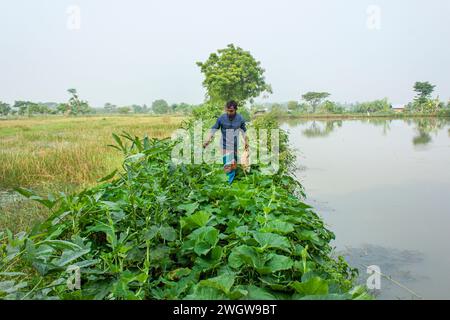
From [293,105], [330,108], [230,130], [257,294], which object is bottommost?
[257,294]

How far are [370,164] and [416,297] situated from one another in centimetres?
766

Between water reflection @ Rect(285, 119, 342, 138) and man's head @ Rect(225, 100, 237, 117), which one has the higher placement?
man's head @ Rect(225, 100, 237, 117)

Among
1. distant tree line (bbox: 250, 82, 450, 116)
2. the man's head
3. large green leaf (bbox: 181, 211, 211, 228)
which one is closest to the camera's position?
large green leaf (bbox: 181, 211, 211, 228)

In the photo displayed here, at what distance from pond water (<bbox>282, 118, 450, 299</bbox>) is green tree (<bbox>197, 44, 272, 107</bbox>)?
737 inches

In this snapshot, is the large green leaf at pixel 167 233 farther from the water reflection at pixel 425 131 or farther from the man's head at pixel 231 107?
the water reflection at pixel 425 131

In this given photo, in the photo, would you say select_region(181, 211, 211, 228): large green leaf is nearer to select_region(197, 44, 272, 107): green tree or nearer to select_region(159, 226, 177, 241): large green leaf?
select_region(159, 226, 177, 241): large green leaf

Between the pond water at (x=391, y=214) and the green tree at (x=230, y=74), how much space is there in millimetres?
18718

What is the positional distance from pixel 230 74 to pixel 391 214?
79.3ft

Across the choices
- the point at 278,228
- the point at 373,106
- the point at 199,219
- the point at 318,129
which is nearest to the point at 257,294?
the point at 278,228

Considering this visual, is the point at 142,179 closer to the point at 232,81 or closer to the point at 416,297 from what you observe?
the point at 416,297

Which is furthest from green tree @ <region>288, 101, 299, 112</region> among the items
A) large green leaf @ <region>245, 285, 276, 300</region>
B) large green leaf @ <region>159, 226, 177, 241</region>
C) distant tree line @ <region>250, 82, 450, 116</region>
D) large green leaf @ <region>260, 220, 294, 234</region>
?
large green leaf @ <region>245, 285, 276, 300</region>

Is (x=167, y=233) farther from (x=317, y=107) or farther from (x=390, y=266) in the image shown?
(x=317, y=107)

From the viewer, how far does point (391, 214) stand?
18.5ft

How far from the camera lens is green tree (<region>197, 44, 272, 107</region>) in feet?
94.2
